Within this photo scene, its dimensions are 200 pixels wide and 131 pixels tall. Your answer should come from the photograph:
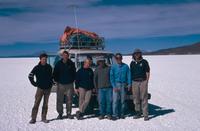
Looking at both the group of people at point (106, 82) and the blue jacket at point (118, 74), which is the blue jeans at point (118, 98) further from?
the blue jacket at point (118, 74)

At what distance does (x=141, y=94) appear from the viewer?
9414 mm

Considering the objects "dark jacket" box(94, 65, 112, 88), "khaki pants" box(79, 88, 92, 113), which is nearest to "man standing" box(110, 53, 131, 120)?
"dark jacket" box(94, 65, 112, 88)

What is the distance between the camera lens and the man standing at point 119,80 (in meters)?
9.35

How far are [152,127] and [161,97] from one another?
5.40 m

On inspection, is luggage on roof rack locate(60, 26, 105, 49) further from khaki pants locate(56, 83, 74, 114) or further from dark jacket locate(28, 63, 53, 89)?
dark jacket locate(28, 63, 53, 89)

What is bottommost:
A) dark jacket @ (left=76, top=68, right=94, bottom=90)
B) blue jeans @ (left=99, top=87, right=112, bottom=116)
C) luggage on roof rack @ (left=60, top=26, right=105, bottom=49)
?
blue jeans @ (left=99, top=87, right=112, bottom=116)

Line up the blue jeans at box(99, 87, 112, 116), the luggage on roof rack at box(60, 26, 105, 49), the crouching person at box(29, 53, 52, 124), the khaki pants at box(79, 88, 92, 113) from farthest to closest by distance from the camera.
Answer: the luggage on roof rack at box(60, 26, 105, 49), the khaki pants at box(79, 88, 92, 113), the blue jeans at box(99, 87, 112, 116), the crouching person at box(29, 53, 52, 124)

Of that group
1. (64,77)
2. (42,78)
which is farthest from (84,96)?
(42,78)

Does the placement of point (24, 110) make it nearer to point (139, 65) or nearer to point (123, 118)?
point (123, 118)

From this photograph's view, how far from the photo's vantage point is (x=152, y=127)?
8422mm

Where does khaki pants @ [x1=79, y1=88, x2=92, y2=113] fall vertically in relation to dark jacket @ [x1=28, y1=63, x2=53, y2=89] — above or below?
below

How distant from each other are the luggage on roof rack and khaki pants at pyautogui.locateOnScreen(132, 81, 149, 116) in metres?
3.43

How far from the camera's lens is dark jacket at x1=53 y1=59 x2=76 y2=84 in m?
9.27

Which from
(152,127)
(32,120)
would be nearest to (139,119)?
(152,127)
